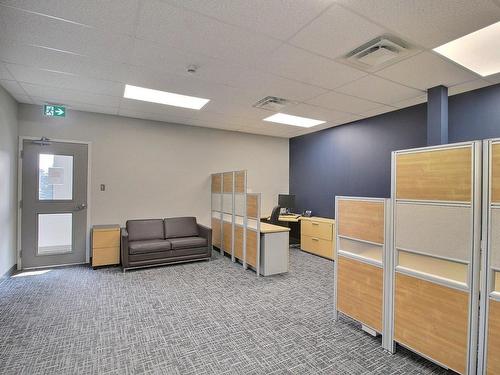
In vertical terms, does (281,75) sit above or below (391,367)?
above

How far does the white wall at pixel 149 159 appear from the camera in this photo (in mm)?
4652

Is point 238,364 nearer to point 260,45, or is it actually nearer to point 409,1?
point 260,45

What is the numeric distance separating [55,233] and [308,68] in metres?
4.73

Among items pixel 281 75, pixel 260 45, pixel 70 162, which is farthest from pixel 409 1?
pixel 70 162

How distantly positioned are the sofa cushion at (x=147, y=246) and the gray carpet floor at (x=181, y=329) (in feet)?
1.50

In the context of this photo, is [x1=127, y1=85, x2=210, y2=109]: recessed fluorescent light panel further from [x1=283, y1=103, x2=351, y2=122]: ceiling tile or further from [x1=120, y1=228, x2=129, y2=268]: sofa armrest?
[x1=120, y1=228, x2=129, y2=268]: sofa armrest

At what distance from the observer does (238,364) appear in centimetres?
207

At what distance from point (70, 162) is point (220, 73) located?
10.8ft

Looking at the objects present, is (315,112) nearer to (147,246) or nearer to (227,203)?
(227,203)

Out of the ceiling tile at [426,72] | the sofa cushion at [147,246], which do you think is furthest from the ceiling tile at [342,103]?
the sofa cushion at [147,246]

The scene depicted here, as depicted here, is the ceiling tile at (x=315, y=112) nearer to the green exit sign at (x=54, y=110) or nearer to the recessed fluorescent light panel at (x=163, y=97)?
the recessed fluorescent light panel at (x=163, y=97)

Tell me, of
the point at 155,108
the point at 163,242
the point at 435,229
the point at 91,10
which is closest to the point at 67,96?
the point at 155,108

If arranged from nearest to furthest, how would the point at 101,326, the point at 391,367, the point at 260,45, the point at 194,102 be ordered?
1. the point at 391,367
2. the point at 260,45
3. the point at 101,326
4. the point at 194,102

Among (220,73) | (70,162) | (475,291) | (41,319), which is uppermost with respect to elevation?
(220,73)
